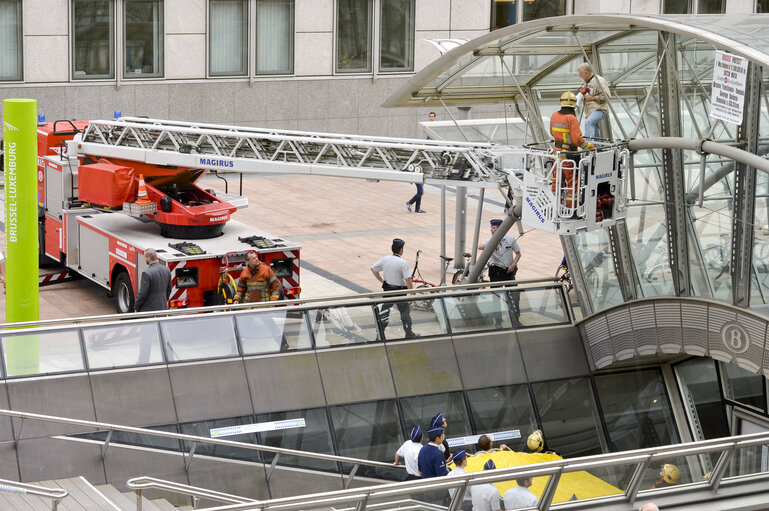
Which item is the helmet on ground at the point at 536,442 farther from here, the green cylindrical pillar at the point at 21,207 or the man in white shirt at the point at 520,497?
Answer: the green cylindrical pillar at the point at 21,207

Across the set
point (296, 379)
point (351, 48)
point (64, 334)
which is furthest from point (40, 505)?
point (351, 48)

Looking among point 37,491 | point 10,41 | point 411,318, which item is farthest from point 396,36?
point 37,491

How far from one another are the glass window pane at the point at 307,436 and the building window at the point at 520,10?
23.7 meters

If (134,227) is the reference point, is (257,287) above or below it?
below

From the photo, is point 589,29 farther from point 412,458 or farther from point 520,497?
point 520,497

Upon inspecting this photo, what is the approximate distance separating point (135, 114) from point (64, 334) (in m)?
18.1

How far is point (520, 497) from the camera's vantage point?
11367 millimetres

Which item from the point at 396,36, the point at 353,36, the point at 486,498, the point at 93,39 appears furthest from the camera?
the point at 396,36

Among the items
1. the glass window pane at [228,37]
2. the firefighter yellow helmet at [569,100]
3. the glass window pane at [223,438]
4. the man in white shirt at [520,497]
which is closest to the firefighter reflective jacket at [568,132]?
the firefighter yellow helmet at [569,100]

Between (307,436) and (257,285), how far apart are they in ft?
11.0

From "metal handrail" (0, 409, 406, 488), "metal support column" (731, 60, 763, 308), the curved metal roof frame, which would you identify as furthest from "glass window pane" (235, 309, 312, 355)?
"metal support column" (731, 60, 763, 308)

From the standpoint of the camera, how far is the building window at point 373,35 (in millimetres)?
35469

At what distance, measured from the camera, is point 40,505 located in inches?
487

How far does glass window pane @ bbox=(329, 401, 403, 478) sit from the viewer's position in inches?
653
